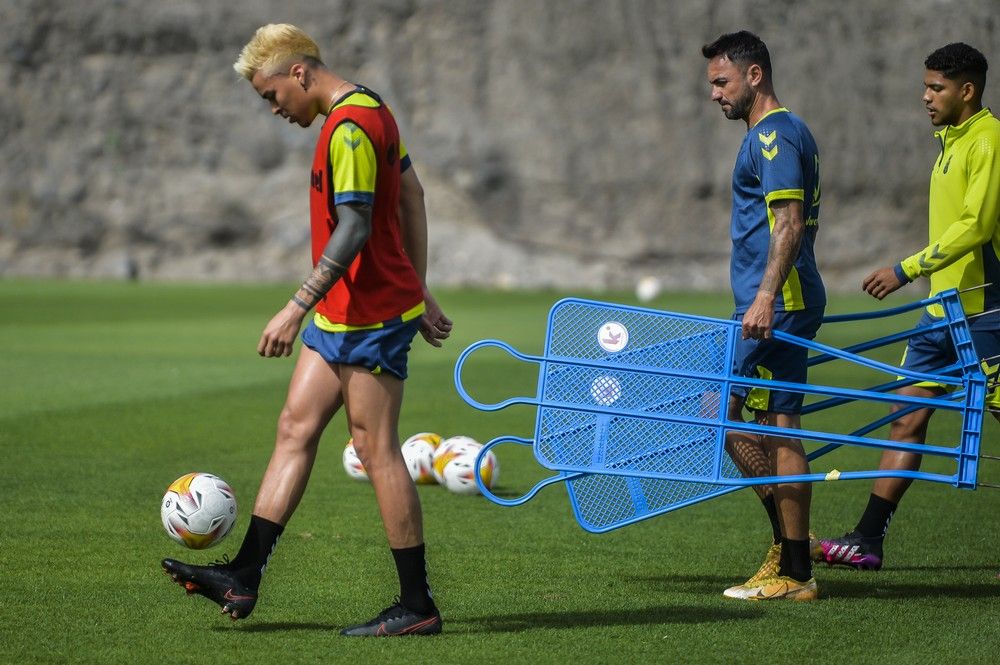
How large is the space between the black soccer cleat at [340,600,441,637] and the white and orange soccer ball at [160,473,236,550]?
112 centimetres

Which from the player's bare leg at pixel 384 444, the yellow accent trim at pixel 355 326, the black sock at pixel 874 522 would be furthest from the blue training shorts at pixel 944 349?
the player's bare leg at pixel 384 444

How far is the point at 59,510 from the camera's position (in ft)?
25.0

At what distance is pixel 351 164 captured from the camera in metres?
4.94

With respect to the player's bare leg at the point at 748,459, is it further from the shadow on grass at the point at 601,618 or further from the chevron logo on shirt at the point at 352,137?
the chevron logo on shirt at the point at 352,137

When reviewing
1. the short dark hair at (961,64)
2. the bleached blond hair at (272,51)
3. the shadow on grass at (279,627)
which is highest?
the short dark hair at (961,64)

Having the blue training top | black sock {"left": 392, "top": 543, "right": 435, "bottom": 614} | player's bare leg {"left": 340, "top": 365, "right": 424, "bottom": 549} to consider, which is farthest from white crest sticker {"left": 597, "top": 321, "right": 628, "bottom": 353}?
black sock {"left": 392, "top": 543, "right": 435, "bottom": 614}

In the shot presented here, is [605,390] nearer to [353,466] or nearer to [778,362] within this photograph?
[778,362]

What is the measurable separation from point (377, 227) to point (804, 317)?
6.29 ft

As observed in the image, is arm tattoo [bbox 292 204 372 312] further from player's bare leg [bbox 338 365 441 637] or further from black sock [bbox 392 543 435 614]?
black sock [bbox 392 543 435 614]

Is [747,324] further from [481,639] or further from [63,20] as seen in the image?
[63,20]

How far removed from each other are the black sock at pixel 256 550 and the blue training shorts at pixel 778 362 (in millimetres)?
2023

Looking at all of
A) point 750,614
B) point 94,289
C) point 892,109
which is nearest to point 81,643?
point 750,614

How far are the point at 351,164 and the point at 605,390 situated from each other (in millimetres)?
1391

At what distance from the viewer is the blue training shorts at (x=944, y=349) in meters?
6.54
